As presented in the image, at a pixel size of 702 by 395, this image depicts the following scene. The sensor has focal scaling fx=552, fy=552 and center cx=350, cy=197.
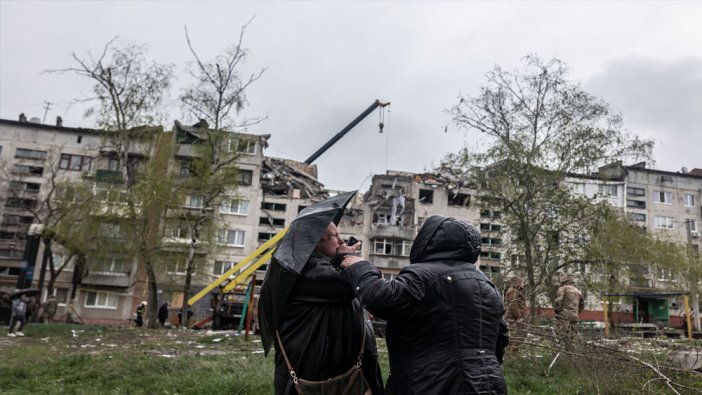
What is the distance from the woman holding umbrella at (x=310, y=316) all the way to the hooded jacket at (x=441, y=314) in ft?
1.10

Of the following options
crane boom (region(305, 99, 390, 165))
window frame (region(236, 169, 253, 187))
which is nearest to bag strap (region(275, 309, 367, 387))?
window frame (region(236, 169, 253, 187))

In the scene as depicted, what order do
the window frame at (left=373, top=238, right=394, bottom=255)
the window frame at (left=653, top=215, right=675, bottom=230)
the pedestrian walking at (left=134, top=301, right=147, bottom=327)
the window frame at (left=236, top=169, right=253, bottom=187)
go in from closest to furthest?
the pedestrian walking at (left=134, top=301, right=147, bottom=327), the window frame at (left=373, top=238, right=394, bottom=255), the window frame at (left=236, top=169, right=253, bottom=187), the window frame at (left=653, top=215, right=675, bottom=230)

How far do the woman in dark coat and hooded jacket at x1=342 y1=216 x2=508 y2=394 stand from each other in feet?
1.04

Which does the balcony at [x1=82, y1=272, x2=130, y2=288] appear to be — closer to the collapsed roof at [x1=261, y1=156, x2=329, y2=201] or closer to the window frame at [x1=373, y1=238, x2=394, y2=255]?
the collapsed roof at [x1=261, y1=156, x2=329, y2=201]

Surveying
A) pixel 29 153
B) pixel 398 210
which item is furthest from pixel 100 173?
pixel 398 210

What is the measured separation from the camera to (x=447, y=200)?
6103 centimetres

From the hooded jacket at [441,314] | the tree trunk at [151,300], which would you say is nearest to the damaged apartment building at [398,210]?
the tree trunk at [151,300]

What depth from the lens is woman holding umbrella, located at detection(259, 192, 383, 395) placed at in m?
3.70

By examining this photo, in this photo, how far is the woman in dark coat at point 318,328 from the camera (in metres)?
3.70

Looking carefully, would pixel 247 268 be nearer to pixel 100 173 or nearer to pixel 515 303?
pixel 515 303

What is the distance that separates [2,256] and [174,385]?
57.7m

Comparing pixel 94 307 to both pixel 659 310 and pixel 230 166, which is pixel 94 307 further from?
pixel 659 310

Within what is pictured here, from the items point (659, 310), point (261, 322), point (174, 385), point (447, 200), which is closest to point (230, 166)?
point (174, 385)

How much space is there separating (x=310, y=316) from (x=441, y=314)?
934mm
